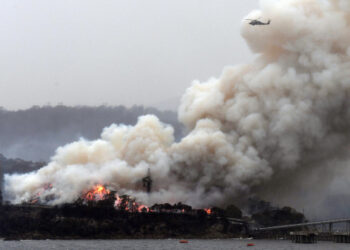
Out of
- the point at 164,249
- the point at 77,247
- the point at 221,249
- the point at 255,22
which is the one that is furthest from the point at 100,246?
the point at 255,22

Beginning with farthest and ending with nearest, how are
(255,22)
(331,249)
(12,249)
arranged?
(255,22), (331,249), (12,249)

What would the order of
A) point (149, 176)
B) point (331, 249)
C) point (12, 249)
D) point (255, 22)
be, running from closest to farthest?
point (12, 249) < point (331, 249) < point (255, 22) < point (149, 176)

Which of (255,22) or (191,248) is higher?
(255,22)

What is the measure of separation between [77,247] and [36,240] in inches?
1609

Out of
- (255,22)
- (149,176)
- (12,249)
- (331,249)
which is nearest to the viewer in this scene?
(12,249)

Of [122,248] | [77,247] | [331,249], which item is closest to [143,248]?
[122,248]

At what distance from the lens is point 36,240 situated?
7790 inches

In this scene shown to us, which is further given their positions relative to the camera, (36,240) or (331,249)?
(36,240)

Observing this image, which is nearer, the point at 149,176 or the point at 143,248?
the point at 143,248

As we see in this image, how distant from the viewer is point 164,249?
155 meters

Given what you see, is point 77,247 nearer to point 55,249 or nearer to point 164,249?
point 55,249

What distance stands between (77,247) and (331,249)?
195ft

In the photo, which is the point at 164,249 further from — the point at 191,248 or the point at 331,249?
the point at 331,249

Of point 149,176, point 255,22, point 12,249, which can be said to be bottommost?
point 12,249
